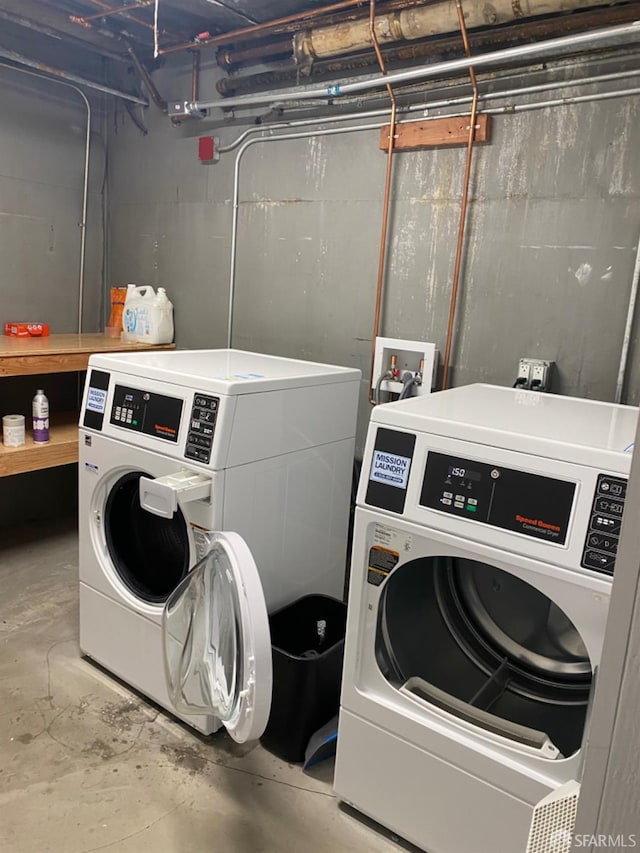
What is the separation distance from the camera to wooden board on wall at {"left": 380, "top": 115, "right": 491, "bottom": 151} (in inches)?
88.8

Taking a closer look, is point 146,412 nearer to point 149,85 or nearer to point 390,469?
point 390,469

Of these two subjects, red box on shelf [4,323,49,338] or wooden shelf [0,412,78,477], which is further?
red box on shelf [4,323,49,338]

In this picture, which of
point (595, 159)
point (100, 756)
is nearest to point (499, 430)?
point (595, 159)

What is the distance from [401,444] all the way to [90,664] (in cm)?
150

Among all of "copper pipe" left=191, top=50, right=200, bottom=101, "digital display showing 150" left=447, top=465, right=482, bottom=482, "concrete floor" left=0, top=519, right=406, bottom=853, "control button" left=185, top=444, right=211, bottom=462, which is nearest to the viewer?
"digital display showing 150" left=447, top=465, right=482, bottom=482

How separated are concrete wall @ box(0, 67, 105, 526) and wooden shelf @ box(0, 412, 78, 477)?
0.46 meters

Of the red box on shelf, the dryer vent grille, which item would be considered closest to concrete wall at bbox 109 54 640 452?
the red box on shelf

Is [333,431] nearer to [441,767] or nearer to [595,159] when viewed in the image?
[441,767]

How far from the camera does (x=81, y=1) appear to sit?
256cm

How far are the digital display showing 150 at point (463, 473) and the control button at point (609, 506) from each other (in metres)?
0.24

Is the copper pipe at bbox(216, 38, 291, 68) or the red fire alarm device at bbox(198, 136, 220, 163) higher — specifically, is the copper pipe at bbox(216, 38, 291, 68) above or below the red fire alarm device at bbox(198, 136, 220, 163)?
above

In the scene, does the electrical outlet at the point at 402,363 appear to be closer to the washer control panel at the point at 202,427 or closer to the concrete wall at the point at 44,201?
the washer control panel at the point at 202,427

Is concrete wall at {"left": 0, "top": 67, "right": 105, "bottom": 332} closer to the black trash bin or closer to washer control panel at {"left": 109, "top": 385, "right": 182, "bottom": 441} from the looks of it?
washer control panel at {"left": 109, "top": 385, "right": 182, "bottom": 441}

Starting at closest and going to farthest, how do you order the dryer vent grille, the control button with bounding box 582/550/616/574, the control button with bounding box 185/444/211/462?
the dryer vent grille, the control button with bounding box 582/550/616/574, the control button with bounding box 185/444/211/462
